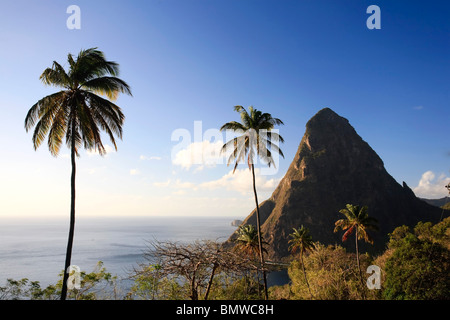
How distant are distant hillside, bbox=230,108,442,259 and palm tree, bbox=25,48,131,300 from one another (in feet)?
408

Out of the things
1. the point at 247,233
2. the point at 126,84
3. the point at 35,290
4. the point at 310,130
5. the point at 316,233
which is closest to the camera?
the point at 126,84

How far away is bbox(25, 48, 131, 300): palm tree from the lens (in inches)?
472

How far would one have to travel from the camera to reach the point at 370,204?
150 m

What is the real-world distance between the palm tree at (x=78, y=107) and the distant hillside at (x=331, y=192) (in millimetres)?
124401

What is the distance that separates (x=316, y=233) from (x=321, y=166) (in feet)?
163

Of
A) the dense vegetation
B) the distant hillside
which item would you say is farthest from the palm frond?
the distant hillside

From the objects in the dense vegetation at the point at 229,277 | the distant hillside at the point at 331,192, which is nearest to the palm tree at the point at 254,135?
the dense vegetation at the point at 229,277

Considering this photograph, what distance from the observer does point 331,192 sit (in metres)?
152

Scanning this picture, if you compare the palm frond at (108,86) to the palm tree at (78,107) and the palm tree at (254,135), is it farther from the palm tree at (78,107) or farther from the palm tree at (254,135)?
the palm tree at (254,135)

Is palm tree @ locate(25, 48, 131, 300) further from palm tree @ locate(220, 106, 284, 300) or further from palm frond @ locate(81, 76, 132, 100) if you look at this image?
palm tree @ locate(220, 106, 284, 300)

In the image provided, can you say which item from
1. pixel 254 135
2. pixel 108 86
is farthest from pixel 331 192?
pixel 108 86

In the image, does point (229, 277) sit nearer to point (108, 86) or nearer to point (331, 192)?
point (108, 86)
